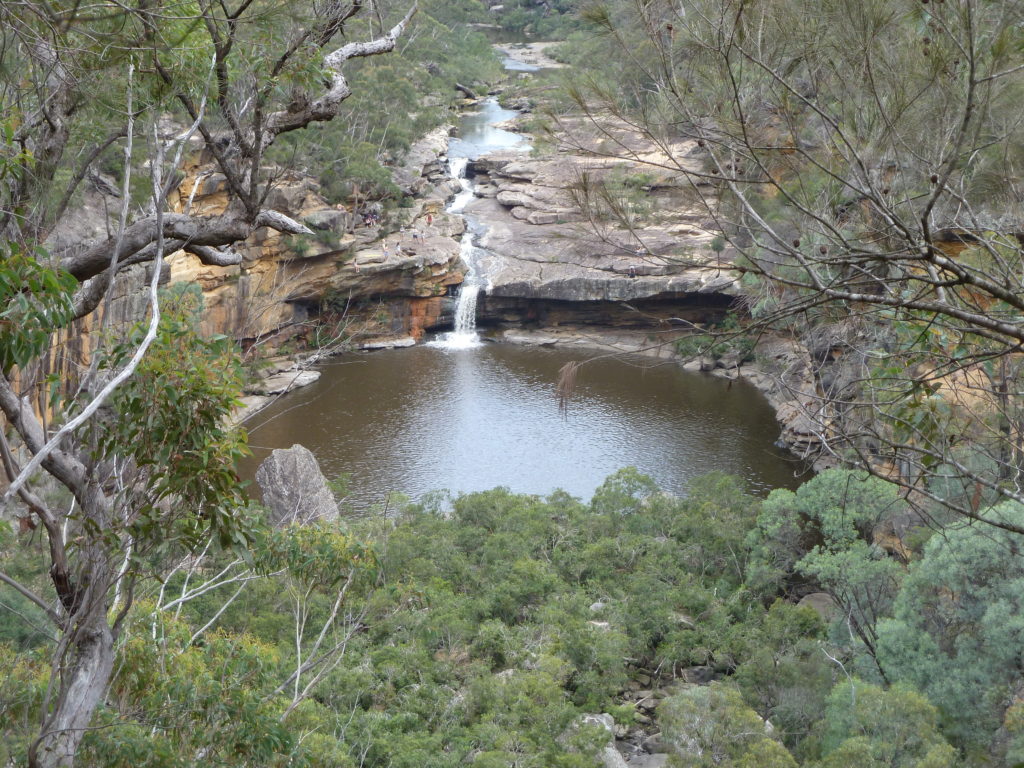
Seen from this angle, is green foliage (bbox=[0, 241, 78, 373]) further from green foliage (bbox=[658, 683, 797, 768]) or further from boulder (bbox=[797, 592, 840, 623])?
boulder (bbox=[797, 592, 840, 623])

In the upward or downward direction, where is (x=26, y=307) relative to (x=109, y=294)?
upward

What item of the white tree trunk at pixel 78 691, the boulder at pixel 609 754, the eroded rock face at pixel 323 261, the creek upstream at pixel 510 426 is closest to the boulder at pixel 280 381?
the creek upstream at pixel 510 426

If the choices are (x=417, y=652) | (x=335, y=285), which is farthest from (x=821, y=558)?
(x=335, y=285)

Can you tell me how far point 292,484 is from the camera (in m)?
15.1

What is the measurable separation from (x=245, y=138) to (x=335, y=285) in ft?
74.2

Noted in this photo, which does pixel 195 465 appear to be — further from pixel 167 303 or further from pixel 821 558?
pixel 821 558

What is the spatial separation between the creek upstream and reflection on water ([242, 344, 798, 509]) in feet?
0.12

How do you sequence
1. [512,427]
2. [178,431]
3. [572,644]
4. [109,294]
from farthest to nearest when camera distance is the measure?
[512,427] < [572,644] < [178,431] < [109,294]

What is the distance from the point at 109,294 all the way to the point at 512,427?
57.4ft

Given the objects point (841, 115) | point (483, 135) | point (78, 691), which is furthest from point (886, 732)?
point (483, 135)

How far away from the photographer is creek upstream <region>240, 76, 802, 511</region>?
61.0 ft

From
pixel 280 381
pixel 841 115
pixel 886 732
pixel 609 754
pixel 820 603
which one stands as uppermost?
pixel 841 115

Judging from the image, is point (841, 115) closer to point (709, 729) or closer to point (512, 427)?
point (709, 729)

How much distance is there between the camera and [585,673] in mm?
10531
